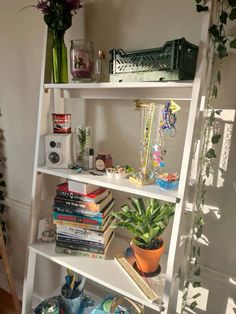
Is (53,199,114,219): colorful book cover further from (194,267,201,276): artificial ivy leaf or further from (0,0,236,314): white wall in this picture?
(194,267,201,276): artificial ivy leaf

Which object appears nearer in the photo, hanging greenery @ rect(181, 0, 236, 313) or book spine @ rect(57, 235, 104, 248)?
hanging greenery @ rect(181, 0, 236, 313)

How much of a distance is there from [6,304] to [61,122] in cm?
147

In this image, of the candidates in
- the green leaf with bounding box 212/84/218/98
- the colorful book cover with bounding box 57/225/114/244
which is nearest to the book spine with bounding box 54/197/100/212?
the colorful book cover with bounding box 57/225/114/244

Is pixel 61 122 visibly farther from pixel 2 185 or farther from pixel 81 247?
pixel 2 185

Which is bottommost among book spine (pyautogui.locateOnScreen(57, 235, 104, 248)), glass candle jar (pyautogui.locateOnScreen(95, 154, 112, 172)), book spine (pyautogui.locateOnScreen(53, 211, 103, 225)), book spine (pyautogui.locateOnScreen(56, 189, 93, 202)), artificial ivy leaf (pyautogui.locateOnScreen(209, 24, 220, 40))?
book spine (pyautogui.locateOnScreen(57, 235, 104, 248))

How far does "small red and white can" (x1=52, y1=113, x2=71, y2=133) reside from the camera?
1198 millimetres

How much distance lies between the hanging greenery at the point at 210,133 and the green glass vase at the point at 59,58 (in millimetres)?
584

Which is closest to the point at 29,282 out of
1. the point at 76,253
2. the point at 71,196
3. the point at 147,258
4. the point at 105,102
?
the point at 76,253

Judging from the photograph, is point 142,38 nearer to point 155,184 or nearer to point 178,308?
point 155,184

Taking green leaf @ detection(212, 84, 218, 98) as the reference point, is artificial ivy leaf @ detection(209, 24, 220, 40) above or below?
above

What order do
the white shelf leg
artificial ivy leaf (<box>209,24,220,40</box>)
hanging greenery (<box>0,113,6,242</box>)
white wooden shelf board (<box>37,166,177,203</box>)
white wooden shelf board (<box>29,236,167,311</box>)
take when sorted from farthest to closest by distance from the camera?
hanging greenery (<box>0,113,6,242</box>) < the white shelf leg < white wooden shelf board (<box>29,236,167,311</box>) < white wooden shelf board (<box>37,166,177,203</box>) < artificial ivy leaf (<box>209,24,220,40</box>)

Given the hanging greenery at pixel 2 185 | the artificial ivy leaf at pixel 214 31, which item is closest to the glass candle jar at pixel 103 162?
the artificial ivy leaf at pixel 214 31

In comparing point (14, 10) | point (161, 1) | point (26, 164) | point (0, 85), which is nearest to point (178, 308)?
point (26, 164)

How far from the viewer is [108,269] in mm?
1148
